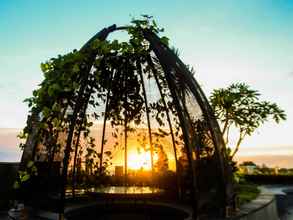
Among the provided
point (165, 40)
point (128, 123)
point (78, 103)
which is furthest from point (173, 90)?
point (128, 123)

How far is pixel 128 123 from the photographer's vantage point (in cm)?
1048

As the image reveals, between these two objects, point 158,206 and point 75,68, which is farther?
point 158,206

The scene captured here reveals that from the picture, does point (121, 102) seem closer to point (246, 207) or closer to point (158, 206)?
point (158, 206)

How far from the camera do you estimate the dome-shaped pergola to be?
6.00 metres

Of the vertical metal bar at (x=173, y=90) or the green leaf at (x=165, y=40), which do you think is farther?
the green leaf at (x=165, y=40)

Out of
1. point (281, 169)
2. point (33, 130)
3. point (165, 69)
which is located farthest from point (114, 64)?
point (281, 169)

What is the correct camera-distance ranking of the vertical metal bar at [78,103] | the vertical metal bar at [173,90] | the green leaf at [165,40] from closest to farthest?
the vertical metal bar at [78,103]
the vertical metal bar at [173,90]
the green leaf at [165,40]

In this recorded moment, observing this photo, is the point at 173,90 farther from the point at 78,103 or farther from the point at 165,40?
the point at 78,103

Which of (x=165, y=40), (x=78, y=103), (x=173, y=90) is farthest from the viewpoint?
(x=165, y=40)

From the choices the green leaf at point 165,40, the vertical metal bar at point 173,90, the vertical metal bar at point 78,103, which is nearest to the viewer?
the vertical metal bar at point 78,103

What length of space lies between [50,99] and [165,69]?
2762 mm

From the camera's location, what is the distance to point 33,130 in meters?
6.75

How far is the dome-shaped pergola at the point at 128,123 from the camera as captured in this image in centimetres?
600

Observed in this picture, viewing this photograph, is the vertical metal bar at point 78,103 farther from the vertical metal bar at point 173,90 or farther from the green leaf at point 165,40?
the green leaf at point 165,40
